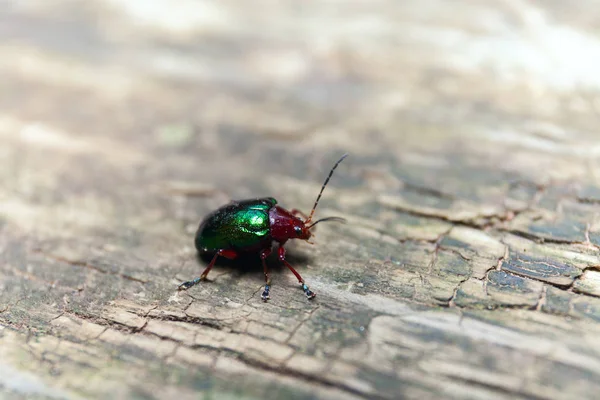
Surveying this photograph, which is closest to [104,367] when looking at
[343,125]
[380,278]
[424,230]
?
[380,278]

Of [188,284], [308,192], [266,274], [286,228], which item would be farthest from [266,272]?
[308,192]

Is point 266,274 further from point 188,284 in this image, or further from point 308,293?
point 188,284

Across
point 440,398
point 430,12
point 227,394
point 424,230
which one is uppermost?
point 430,12

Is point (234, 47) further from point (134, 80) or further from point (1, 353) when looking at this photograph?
point (1, 353)

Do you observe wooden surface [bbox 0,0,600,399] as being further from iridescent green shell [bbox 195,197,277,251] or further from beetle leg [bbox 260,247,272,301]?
iridescent green shell [bbox 195,197,277,251]

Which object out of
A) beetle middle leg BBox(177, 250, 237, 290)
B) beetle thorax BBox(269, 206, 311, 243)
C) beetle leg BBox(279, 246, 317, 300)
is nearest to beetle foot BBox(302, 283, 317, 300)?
beetle leg BBox(279, 246, 317, 300)

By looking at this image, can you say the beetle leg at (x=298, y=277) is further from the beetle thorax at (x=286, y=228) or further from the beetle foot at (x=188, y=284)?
the beetle foot at (x=188, y=284)
